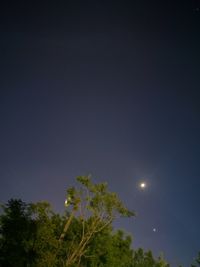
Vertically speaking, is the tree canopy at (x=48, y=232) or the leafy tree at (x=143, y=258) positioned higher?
the leafy tree at (x=143, y=258)

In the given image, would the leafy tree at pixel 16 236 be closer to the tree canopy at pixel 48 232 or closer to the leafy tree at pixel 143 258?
the tree canopy at pixel 48 232

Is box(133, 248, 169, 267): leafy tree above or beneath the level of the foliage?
above

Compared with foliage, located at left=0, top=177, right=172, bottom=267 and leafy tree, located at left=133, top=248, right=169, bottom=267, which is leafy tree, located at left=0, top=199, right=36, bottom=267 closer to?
foliage, located at left=0, top=177, right=172, bottom=267

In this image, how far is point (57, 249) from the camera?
26.9 metres

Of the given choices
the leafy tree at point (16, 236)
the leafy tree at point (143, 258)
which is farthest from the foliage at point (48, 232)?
the leafy tree at point (143, 258)

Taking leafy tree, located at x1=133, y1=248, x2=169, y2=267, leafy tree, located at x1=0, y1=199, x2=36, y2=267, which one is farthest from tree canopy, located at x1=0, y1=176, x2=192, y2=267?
leafy tree, located at x1=133, y1=248, x2=169, y2=267

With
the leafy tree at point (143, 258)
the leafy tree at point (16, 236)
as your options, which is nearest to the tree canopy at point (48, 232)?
the leafy tree at point (16, 236)

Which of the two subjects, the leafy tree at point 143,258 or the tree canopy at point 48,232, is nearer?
the tree canopy at point 48,232

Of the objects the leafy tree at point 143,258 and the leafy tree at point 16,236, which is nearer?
the leafy tree at point 16,236

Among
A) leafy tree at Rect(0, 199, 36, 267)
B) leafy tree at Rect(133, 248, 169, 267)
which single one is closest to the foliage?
leafy tree at Rect(0, 199, 36, 267)

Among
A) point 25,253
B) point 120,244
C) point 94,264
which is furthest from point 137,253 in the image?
point 25,253

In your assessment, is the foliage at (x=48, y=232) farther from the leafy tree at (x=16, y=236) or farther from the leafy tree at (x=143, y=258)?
the leafy tree at (x=143, y=258)

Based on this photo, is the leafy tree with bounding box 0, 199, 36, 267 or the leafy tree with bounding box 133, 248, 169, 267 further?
the leafy tree with bounding box 133, 248, 169, 267

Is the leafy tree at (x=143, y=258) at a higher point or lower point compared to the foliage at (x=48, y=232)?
higher
